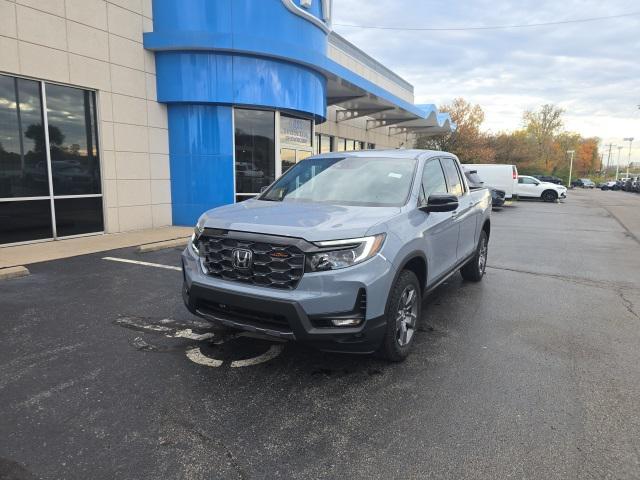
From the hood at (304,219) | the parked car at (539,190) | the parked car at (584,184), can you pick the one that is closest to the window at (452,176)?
the hood at (304,219)

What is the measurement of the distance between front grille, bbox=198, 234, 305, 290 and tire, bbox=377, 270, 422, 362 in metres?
0.80

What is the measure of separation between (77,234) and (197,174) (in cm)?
335

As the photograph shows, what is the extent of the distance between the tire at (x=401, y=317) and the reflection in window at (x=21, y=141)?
8078 millimetres

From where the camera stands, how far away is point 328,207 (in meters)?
4.11

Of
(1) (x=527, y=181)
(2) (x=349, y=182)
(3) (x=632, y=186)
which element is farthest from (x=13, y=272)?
(3) (x=632, y=186)

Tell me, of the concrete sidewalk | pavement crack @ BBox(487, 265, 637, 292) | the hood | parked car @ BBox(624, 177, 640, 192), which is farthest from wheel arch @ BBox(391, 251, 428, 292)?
parked car @ BBox(624, 177, 640, 192)

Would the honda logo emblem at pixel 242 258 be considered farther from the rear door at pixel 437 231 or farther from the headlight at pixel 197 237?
the rear door at pixel 437 231

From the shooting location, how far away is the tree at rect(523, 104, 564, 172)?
2968 inches

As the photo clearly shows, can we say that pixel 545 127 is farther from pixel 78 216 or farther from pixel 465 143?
pixel 78 216

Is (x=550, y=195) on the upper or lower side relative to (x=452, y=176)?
lower

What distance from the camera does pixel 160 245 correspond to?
9008mm

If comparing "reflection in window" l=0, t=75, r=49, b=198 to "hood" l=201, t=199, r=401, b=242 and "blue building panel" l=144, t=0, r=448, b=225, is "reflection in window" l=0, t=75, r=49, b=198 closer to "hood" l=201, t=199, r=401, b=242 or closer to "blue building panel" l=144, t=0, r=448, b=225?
"blue building panel" l=144, t=0, r=448, b=225

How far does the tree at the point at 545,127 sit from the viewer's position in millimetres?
75375

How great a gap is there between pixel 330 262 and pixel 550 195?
30.7 meters
